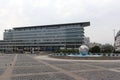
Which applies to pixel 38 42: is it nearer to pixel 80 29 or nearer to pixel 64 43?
pixel 64 43

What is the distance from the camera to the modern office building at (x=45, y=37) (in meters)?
157

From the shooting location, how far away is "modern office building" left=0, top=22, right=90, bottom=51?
157 meters

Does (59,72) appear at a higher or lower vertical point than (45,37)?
lower

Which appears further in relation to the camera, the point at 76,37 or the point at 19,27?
the point at 19,27

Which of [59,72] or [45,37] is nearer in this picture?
[59,72]

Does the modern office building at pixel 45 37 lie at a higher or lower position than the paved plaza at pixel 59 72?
higher

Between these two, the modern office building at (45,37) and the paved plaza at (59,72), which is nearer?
the paved plaza at (59,72)

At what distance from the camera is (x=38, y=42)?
561 ft

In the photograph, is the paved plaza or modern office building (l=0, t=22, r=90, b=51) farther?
modern office building (l=0, t=22, r=90, b=51)

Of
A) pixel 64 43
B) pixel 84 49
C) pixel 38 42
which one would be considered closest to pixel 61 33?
pixel 64 43

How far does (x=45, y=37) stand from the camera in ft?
554

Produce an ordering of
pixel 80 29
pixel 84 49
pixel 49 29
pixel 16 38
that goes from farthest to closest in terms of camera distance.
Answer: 1. pixel 16 38
2. pixel 49 29
3. pixel 80 29
4. pixel 84 49

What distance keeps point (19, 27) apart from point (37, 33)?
1782 cm

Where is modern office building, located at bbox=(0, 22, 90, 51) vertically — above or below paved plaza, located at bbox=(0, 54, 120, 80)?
above
